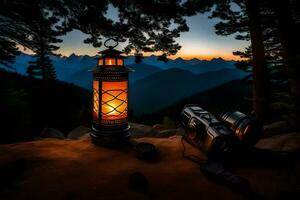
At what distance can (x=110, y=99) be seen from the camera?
441cm

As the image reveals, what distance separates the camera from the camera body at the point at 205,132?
10.7ft

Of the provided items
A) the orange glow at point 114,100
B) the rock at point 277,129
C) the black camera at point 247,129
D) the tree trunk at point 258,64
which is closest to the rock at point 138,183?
the black camera at point 247,129

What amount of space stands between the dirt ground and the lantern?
19.7 inches

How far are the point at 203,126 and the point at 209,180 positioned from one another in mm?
1074

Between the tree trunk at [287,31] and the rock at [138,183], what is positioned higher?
the tree trunk at [287,31]

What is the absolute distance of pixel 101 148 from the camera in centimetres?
432

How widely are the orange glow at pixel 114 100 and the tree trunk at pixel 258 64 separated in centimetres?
514

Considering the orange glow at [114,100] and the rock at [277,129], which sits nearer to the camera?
the orange glow at [114,100]

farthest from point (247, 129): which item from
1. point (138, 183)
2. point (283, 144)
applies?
point (138, 183)

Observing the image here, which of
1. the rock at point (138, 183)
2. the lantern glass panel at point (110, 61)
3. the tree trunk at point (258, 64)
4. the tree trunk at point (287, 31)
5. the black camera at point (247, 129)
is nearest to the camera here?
the rock at point (138, 183)

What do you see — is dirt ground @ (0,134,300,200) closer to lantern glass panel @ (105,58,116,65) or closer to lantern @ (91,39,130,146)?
lantern @ (91,39,130,146)

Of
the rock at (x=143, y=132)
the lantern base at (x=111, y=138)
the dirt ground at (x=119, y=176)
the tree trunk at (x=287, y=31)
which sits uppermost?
the tree trunk at (x=287, y=31)

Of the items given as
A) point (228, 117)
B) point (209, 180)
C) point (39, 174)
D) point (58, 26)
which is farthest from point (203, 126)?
point (58, 26)

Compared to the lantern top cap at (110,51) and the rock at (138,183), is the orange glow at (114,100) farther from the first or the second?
the rock at (138,183)
